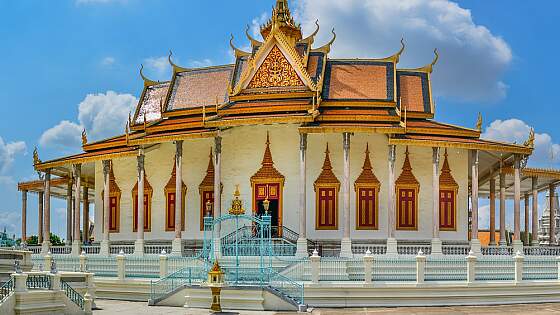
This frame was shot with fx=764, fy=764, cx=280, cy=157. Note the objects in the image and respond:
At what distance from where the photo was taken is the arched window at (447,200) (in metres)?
28.4

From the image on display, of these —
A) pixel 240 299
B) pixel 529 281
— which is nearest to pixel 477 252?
pixel 529 281

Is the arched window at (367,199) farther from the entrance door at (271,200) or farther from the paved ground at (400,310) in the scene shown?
the paved ground at (400,310)

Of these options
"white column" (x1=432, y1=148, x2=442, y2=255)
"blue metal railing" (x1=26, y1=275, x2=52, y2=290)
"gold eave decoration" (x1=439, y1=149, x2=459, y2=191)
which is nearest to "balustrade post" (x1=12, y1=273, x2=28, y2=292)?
"blue metal railing" (x1=26, y1=275, x2=52, y2=290)

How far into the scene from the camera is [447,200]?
94.3 feet

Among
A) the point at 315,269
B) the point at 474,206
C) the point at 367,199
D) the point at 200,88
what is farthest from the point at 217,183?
the point at 474,206

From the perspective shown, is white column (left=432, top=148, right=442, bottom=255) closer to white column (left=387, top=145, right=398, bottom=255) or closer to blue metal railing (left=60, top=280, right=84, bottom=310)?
white column (left=387, top=145, right=398, bottom=255)

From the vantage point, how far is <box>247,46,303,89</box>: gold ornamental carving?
2916cm

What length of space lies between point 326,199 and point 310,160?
1.61m

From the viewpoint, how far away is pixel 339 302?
2152cm

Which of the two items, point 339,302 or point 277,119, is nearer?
point 339,302

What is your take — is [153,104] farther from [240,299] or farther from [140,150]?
[240,299]

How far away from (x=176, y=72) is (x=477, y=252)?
15965mm

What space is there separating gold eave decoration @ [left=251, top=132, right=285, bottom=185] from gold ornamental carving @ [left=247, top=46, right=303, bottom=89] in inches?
77.5

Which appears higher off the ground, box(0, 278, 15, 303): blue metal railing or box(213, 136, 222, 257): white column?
box(213, 136, 222, 257): white column
